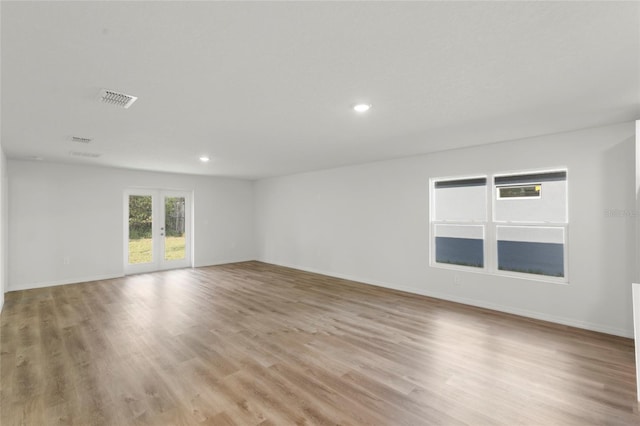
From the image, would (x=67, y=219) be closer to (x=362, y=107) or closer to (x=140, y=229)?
(x=140, y=229)

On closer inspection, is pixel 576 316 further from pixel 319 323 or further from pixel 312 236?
pixel 312 236

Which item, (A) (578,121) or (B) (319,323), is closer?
(A) (578,121)

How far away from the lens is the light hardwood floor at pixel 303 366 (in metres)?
2.13

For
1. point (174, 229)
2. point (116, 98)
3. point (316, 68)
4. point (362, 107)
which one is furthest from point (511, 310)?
point (174, 229)

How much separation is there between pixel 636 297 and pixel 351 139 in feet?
10.9

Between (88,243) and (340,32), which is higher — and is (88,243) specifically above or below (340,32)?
below

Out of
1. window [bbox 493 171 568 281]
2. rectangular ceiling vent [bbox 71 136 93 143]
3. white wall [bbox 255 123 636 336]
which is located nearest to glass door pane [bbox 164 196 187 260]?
white wall [bbox 255 123 636 336]

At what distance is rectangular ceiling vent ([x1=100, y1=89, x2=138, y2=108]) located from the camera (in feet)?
8.31

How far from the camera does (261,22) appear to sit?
162cm

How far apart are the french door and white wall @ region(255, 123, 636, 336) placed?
2675 millimetres

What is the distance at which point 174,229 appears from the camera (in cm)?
786

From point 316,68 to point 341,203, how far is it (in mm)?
4599

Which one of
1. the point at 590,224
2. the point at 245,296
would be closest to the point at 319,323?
→ the point at 245,296

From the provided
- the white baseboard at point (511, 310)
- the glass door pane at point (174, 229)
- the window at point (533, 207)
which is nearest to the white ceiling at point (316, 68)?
the window at point (533, 207)
